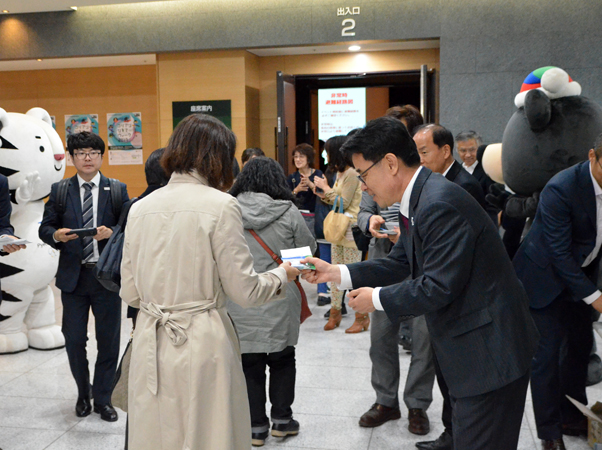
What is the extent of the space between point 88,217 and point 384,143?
2105mm

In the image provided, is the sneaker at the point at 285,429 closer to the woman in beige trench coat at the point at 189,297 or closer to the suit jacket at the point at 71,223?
the woman in beige trench coat at the point at 189,297

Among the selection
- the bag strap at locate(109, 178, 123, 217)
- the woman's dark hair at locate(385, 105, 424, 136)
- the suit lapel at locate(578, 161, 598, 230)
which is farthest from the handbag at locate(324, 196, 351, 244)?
the suit lapel at locate(578, 161, 598, 230)

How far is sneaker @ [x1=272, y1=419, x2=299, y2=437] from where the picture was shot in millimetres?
3214

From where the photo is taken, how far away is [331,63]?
8.72 m

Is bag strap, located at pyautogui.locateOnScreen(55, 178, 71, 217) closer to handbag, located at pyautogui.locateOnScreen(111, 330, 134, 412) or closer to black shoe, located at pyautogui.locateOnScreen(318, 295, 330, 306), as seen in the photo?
handbag, located at pyautogui.locateOnScreen(111, 330, 134, 412)

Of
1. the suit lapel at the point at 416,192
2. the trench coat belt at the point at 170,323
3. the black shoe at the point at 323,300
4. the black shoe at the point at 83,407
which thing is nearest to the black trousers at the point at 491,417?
the suit lapel at the point at 416,192

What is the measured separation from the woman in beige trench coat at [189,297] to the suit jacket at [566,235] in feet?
4.75

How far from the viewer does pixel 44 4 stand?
8.07 meters

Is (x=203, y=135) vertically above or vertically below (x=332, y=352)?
above

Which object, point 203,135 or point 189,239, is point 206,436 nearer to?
point 189,239

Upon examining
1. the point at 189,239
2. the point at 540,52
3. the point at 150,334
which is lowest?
the point at 150,334

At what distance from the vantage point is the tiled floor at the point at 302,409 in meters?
3.19

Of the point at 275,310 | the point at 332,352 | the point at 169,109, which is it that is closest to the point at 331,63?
the point at 169,109

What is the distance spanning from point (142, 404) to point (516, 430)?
1217 millimetres
